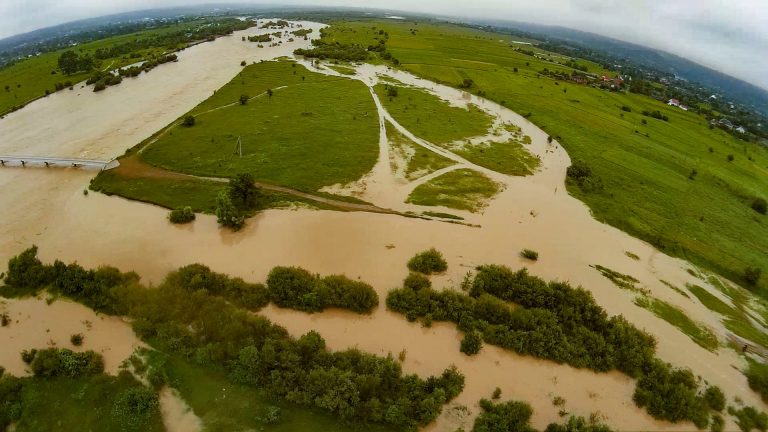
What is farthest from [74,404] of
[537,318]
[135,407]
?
[537,318]

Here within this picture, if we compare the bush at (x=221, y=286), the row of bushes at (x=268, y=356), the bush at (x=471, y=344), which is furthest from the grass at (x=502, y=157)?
the bush at (x=221, y=286)

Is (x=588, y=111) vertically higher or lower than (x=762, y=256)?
higher

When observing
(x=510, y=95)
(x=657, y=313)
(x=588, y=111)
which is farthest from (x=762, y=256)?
(x=510, y=95)

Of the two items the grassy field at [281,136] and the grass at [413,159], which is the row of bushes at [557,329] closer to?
the grass at [413,159]

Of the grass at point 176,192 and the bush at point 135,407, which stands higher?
the grass at point 176,192

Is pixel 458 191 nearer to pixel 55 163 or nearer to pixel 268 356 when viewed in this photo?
pixel 268 356

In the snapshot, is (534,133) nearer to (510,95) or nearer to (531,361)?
(510,95)
